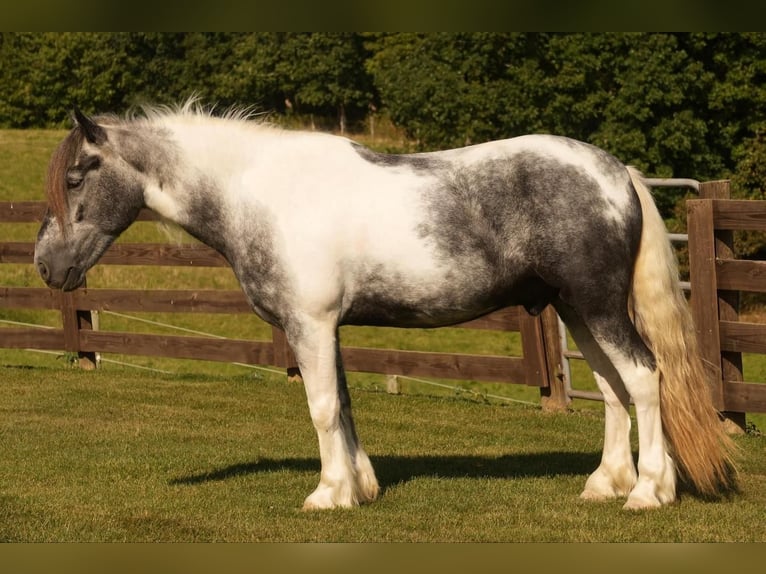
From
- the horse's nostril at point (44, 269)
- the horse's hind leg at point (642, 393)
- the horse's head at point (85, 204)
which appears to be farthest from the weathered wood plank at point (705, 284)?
the horse's nostril at point (44, 269)

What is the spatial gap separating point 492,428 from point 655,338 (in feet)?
9.13

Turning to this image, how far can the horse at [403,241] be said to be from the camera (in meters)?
4.87

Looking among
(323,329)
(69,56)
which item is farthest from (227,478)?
(69,56)

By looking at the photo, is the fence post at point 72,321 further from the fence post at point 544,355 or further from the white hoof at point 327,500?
the white hoof at point 327,500

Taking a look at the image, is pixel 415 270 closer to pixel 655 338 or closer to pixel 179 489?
pixel 655 338

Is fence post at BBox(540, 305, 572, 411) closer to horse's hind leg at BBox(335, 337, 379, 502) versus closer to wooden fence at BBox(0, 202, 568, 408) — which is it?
wooden fence at BBox(0, 202, 568, 408)

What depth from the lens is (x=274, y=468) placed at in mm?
6156

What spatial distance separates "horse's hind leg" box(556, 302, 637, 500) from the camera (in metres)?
5.26

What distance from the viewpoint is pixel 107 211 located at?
5.20m

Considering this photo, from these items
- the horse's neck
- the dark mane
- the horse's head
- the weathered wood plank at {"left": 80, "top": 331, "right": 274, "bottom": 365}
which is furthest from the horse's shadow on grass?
the weathered wood plank at {"left": 80, "top": 331, "right": 274, "bottom": 365}

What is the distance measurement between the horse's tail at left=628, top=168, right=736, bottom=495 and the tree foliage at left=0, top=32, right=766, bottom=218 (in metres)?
12.6

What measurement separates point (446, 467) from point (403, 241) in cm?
183

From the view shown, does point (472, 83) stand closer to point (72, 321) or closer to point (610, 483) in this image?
point (72, 321)

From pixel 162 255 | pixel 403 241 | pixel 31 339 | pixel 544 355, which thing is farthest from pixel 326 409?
pixel 31 339
